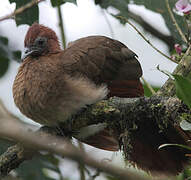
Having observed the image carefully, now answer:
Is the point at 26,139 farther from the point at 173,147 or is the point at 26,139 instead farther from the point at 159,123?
the point at 173,147

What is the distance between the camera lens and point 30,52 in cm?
353

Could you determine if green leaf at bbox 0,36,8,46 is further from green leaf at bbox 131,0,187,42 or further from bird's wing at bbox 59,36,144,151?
green leaf at bbox 131,0,187,42

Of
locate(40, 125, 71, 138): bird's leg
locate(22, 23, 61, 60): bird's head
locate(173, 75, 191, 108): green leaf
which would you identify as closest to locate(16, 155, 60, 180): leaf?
locate(40, 125, 71, 138): bird's leg

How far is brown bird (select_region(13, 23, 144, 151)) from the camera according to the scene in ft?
9.83

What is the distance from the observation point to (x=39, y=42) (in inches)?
142

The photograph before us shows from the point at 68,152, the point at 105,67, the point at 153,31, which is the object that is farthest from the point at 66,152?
the point at 153,31

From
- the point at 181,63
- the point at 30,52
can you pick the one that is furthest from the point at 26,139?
the point at 30,52

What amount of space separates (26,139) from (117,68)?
2.47 m

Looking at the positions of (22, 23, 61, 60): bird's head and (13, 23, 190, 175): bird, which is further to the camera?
(22, 23, 61, 60): bird's head

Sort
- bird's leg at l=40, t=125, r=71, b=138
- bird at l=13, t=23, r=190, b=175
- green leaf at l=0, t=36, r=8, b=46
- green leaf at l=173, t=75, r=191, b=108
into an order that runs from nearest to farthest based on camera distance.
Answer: green leaf at l=173, t=75, r=191, b=108
bird at l=13, t=23, r=190, b=175
bird's leg at l=40, t=125, r=71, b=138
green leaf at l=0, t=36, r=8, b=46

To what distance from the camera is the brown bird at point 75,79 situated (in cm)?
300

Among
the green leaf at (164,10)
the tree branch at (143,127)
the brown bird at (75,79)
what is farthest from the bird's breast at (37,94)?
the green leaf at (164,10)

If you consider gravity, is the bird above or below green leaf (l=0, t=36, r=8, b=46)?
below

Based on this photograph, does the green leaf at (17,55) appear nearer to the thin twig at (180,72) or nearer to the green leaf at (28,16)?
the green leaf at (28,16)
